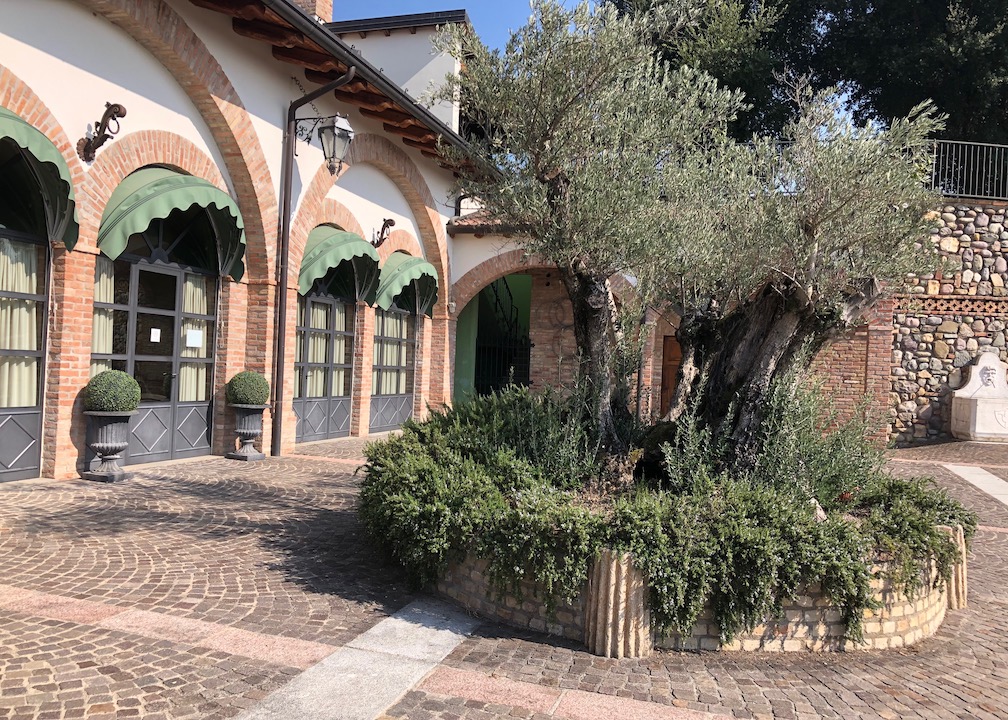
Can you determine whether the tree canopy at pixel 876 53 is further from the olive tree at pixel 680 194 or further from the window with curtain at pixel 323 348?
the olive tree at pixel 680 194

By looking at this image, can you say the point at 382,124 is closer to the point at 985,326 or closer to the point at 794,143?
the point at 794,143

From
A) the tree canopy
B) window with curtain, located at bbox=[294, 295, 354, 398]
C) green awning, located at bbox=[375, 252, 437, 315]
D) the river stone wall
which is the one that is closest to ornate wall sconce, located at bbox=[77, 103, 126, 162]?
window with curtain, located at bbox=[294, 295, 354, 398]

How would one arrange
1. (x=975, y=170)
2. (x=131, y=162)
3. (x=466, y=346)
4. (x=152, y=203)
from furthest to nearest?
(x=466, y=346) → (x=975, y=170) → (x=131, y=162) → (x=152, y=203)

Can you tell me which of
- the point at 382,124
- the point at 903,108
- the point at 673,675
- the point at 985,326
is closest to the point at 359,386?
the point at 382,124

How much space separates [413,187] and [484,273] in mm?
2595

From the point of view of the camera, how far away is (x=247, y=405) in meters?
8.87

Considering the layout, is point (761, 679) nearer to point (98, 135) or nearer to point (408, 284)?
point (98, 135)

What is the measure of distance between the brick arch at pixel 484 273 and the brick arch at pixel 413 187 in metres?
0.34

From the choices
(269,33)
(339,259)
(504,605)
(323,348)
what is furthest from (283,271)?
(504,605)

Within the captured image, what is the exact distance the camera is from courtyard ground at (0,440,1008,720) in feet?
10.2

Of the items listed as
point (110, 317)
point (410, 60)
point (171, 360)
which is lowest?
point (171, 360)

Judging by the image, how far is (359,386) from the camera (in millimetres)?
12156

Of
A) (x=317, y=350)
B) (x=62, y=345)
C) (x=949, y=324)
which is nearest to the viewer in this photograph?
(x=62, y=345)

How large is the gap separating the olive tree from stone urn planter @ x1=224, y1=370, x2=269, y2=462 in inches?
175
